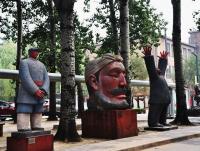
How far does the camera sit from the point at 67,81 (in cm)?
1252

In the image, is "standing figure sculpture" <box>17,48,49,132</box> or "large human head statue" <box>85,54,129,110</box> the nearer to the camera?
"standing figure sculpture" <box>17,48,49,132</box>

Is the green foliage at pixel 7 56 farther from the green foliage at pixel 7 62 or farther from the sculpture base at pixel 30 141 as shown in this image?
the sculpture base at pixel 30 141

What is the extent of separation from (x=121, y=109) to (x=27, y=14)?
15509 millimetres

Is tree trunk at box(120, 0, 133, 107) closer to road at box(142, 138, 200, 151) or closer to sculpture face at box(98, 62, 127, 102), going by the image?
sculpture face at box(98, 62, 127, 102)

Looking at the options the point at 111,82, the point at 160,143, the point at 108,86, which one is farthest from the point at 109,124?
the point at 160,143

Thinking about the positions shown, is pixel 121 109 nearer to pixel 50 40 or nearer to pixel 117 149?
Result: pixel 117 149

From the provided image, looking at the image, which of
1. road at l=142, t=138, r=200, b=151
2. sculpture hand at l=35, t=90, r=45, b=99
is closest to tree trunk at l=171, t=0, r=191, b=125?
road at l=142, t=138, r=200, b=151

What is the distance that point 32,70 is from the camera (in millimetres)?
10164

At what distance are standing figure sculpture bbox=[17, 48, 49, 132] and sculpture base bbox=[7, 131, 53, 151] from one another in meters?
0.24

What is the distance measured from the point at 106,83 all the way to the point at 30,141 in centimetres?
421

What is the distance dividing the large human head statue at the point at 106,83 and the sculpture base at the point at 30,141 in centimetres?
345

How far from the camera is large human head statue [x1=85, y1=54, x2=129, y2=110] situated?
13.2m

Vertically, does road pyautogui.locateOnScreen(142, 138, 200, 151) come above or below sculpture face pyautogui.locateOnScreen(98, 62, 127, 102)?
below

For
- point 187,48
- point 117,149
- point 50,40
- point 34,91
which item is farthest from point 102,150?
point 187,48
